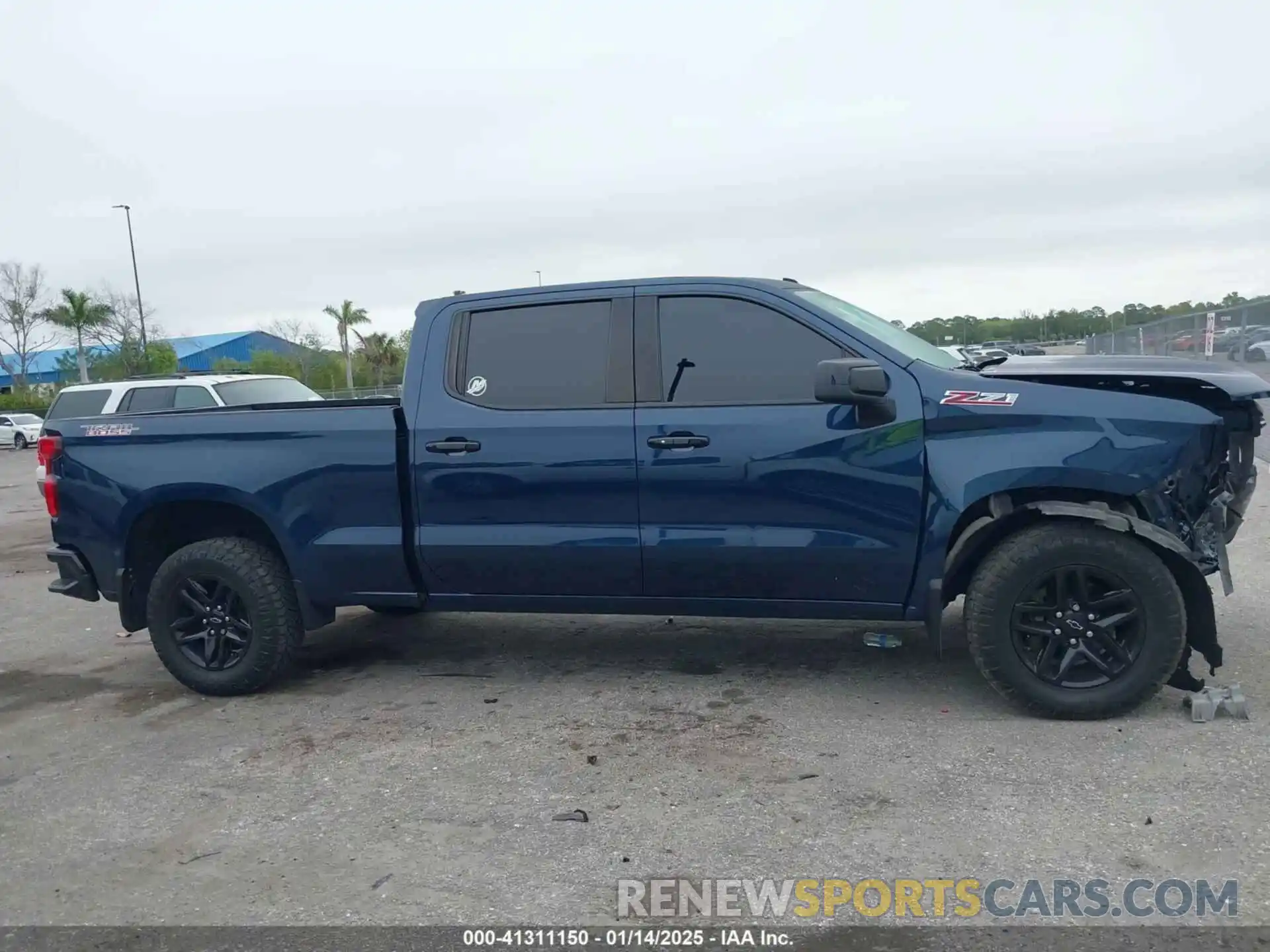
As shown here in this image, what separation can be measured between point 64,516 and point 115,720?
1.18 m

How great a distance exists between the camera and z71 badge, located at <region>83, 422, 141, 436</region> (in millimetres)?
5613

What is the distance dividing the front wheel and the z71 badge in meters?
4.25

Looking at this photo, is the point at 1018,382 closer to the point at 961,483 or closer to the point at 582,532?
the point at 961,483

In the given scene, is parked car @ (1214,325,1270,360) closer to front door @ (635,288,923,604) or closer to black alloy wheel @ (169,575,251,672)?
front door @ (635,288,923,604)

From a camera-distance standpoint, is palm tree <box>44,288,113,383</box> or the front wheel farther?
palm tree <box>44,288,113,383</box>

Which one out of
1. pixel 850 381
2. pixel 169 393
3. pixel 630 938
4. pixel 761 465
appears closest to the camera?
pixel 630 938

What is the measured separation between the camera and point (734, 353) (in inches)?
193

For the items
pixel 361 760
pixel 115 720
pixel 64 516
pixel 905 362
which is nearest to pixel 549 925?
pixel 361 760

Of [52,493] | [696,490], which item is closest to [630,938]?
[696,490]

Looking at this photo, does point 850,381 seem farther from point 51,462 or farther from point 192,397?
point 192,397

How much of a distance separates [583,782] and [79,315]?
56.1 metres

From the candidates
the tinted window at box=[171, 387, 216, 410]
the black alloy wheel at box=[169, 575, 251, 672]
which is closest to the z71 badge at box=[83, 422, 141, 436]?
the black alloy wheel at box=[169, 575, 251, 672]

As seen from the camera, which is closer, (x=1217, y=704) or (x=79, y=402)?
(x=1217, y=704)

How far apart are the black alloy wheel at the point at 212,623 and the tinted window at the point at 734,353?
2506 millimetres
